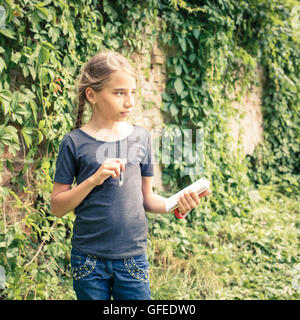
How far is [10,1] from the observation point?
1860mm

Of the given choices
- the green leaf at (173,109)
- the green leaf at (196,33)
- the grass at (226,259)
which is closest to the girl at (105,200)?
the grass at (226,259)

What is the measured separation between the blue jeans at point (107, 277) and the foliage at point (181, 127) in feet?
2.48

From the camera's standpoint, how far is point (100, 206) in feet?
4.55

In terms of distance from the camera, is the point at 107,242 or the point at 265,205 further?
the point at 265,205

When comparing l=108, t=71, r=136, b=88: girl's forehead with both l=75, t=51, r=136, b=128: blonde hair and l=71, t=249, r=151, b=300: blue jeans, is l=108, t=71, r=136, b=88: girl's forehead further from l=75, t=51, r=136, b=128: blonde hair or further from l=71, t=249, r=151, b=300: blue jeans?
l=71, t=249, r=151, b=300: blue jeans

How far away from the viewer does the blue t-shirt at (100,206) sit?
1.38 meters

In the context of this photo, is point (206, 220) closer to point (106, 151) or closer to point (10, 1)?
point (106, 151)

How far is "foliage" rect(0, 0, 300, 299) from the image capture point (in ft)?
6.94

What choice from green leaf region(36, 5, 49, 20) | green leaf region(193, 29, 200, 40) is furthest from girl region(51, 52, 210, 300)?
green leaf region(193, 29, 200, 40)

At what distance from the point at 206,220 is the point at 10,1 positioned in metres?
2.62

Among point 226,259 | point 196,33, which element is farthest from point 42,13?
point 226,259

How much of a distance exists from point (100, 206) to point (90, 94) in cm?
47
